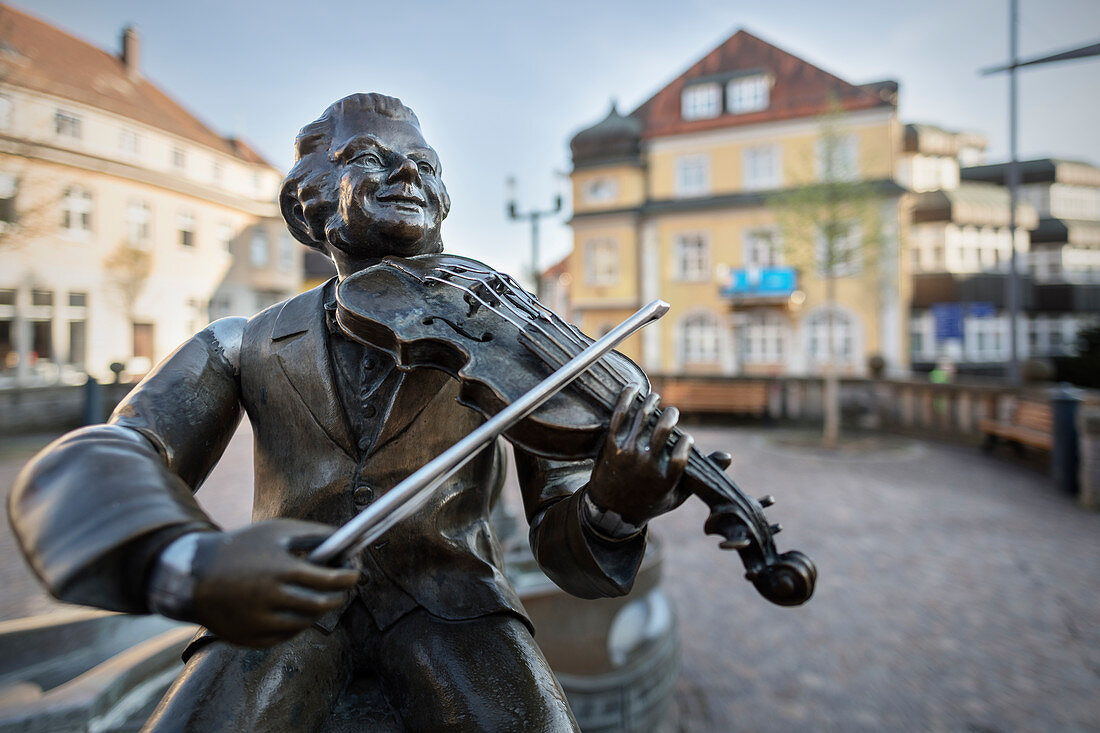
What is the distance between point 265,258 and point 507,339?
22.0 metres

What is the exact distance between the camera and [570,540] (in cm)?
115

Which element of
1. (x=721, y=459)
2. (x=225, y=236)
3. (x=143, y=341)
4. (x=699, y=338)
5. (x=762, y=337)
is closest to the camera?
(x=721, y=459)

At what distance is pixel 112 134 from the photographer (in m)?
13.0

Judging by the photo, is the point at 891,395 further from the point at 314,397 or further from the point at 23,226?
the point at 23,226

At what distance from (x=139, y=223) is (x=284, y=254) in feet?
23.3

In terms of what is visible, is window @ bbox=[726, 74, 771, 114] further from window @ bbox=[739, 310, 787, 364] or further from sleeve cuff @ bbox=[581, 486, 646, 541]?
sleeve cuff @ bbox=[581, 486, 646, 541]

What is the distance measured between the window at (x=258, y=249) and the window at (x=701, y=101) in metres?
14.7

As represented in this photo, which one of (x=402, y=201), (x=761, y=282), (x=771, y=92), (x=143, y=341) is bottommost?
(x=402, y=201)

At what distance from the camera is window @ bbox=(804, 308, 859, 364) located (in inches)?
739

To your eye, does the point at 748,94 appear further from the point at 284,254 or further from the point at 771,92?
the point at 284,254

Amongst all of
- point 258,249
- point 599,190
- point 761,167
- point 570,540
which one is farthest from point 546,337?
point 258,249

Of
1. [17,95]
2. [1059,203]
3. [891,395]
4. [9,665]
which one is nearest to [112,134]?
[17,95]

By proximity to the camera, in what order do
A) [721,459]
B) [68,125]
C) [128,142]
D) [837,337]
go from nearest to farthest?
[721,459] → [68,125] → [128,142] → [837,337]

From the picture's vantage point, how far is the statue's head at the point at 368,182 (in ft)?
4.13
